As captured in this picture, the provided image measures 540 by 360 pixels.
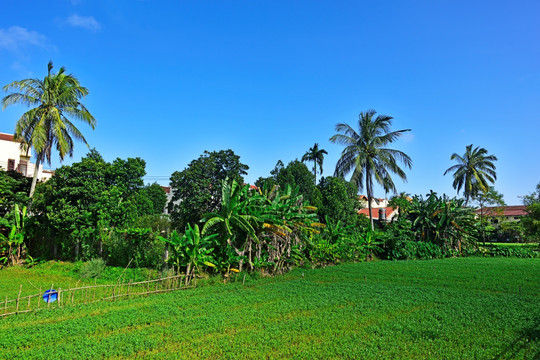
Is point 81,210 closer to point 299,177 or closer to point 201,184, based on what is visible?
point 201,184

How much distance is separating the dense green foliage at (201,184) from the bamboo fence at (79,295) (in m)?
9.66

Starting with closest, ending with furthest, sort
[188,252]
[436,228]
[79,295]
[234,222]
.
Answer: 1. [79,295]
2. [188,252]
3. [234,222]
4. [436,228]

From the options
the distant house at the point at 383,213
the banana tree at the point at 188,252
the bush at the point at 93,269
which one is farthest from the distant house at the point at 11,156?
the distant house at the point at 383,213

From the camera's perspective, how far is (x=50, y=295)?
8.66 m

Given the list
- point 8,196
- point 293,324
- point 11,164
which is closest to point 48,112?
point 8,196

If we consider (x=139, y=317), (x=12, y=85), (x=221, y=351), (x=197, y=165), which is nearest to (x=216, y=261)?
(x=139, y=317)

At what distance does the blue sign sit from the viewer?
8.62 m

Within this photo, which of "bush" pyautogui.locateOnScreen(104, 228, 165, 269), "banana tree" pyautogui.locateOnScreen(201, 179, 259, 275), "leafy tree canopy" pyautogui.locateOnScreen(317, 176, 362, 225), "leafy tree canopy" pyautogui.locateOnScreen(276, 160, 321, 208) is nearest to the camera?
"banana tree" pyautogui.locateOnScreen(201, 179, 259, 275)

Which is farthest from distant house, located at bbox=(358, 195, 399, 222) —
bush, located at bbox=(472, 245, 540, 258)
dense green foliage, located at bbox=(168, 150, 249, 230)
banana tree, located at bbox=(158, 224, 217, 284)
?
banana tree, located at bbox=(158, 224, 217, 284)

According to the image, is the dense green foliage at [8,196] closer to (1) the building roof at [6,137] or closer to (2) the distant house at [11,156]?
(2) the distant house at [11,156]

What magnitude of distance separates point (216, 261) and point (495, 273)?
11.7m

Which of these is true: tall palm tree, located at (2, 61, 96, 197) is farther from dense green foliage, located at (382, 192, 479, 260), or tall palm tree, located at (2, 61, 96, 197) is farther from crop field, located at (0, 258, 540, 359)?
dense green foliage, located at (382, 192, 479, 260)

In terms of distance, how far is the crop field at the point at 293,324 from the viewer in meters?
5.80

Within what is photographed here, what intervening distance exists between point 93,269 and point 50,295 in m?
5.01
